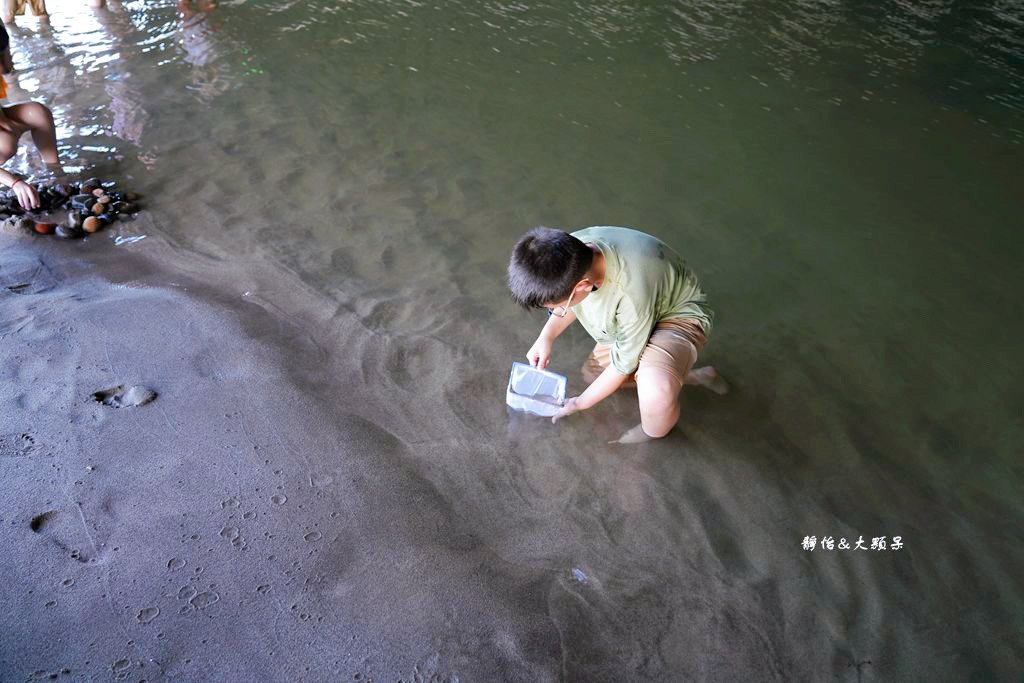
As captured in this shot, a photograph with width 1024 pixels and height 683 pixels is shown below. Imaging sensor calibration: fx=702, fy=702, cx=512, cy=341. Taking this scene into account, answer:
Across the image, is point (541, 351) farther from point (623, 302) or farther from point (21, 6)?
point (21, 6)

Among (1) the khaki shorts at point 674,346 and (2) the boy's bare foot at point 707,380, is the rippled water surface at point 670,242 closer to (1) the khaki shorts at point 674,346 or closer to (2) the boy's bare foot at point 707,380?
(2) the boy's bare foot at point 707,380

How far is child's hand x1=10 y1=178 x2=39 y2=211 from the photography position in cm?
318

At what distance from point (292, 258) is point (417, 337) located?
793mm

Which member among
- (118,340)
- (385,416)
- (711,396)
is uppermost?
(118,340)

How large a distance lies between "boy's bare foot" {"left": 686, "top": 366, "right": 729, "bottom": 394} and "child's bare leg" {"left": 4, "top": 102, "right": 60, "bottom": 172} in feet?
10.9

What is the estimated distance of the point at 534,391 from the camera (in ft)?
8.61

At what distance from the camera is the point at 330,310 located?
2.90 meters

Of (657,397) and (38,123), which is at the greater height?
(38,123)

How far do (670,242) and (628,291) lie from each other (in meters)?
1.63

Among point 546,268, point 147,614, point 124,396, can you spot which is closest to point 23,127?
point 124,396

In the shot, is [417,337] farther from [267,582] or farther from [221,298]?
[267,582]

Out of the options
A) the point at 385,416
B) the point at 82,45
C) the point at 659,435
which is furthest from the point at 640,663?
the point at 82,45

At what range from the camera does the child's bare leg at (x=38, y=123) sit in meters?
3.50

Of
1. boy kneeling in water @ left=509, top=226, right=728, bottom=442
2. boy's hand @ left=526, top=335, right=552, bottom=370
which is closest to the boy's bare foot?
boy kneeling in water @ left=509, top=226, right=728, bottom=442
